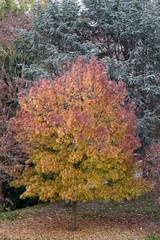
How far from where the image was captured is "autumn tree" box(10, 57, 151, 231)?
7.27 metres

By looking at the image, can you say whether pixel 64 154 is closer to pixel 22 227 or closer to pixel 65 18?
pixel 22 227

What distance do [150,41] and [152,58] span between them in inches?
29.1

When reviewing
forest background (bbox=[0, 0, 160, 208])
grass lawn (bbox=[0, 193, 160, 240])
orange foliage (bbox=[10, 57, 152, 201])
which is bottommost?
grass lawn (bbox=[0, 193, 160, 240])

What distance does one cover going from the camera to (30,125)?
308 inches

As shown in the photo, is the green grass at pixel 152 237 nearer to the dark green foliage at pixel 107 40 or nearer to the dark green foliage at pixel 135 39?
the dark green foliage at pixel 135 39

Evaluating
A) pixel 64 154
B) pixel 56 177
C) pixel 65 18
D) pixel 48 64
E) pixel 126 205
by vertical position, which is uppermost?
pixel 65 18

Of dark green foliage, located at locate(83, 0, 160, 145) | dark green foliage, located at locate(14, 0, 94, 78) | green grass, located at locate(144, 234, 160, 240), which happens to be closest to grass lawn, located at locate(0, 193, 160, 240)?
green grass, located at locate(144, 234, 160, 240)

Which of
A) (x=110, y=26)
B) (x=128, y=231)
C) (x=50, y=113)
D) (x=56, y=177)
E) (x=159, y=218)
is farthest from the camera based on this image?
(x=110, y=26)

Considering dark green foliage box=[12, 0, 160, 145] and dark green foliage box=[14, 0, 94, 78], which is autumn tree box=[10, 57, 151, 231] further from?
dark green foliage box=[14, 0, 94, 78]

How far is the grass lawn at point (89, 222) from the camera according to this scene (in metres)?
8.47

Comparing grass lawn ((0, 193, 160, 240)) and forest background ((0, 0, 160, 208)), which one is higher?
forest background ((0, 0, 160, 208))

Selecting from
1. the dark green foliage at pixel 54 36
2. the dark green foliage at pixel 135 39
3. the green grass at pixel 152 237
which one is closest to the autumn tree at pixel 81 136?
the green grass at pixel 152 237

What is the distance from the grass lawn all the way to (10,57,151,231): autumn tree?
4.69ft

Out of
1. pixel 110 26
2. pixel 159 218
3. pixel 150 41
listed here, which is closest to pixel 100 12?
pixel 110 26
